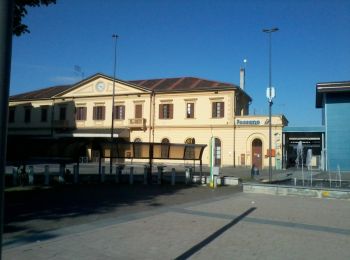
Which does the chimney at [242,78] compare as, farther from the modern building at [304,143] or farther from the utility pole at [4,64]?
the utility pole at [4,64]

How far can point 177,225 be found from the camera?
9.65 metres

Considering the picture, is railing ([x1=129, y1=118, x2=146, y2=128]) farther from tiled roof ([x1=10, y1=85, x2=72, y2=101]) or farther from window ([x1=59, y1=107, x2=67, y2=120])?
tiled roof ([x1=10, y1=85, x2=72, y2=101])

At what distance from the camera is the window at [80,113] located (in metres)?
55.7

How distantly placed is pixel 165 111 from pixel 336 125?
65.4 feet

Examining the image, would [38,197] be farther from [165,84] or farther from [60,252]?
[165,84]

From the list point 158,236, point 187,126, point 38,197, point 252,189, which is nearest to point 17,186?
point 38,197

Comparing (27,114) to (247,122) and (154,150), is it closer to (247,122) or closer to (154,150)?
(247,122)

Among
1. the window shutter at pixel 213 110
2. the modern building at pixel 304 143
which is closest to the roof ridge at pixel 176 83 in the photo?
the window shutter at pixel 213 110

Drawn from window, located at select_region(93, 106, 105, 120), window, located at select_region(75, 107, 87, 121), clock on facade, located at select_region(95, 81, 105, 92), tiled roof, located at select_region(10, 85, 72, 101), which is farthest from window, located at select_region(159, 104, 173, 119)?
tiled roof, located at select_region(10, 85, 72, 101)

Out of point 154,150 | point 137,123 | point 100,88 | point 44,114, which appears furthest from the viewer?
point 44,114

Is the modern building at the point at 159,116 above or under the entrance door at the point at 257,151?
above

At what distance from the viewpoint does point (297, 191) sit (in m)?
17.5

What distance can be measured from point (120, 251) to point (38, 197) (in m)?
8.69

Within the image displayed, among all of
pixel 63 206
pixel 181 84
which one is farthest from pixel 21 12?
pixel 181 84
